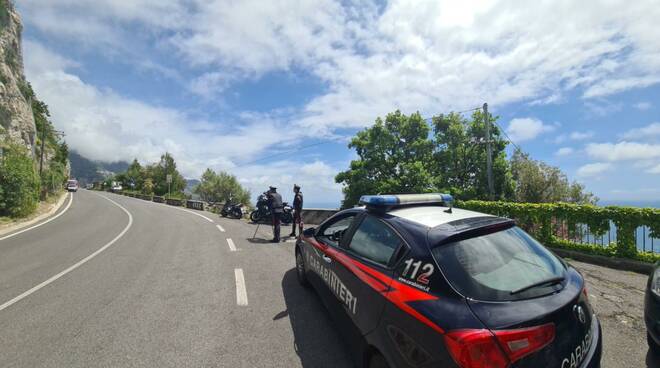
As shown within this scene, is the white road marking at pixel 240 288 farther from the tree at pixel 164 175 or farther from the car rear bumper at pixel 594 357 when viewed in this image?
the tree at pixel 164 175

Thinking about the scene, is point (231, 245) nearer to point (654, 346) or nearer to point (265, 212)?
point (265, 212)

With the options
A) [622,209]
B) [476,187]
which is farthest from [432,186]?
[622,209]

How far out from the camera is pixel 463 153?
92.9ft

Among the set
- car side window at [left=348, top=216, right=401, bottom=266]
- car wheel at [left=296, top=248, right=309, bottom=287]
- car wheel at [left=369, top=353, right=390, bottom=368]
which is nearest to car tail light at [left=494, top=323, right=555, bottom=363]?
car wheel at [left=369, top=353, right=390, bottom=368]

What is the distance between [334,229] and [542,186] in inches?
1105

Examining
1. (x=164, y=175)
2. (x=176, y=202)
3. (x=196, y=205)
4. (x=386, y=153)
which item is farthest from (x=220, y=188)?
(x=386, y=153)

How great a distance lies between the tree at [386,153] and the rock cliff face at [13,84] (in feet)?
92.9

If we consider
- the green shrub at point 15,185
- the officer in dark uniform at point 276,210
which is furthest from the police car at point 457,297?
the green shrub at point 15,185

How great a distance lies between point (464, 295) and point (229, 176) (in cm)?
8173

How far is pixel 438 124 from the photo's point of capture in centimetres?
2961

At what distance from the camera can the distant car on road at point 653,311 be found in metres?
2.77

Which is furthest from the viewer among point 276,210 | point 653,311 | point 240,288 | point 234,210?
point 234,210

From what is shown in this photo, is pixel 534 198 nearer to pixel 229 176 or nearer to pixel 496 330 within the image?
pixel 496 330

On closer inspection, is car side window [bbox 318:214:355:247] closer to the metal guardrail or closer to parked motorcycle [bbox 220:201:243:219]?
parked motorcycle [bbox 220:201:243:219]
